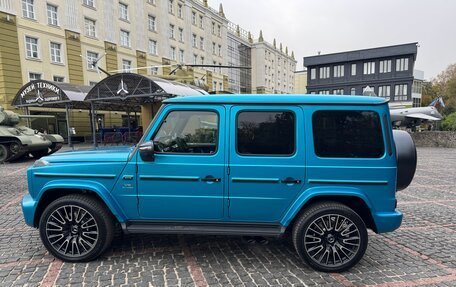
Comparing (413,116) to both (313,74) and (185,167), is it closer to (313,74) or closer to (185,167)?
(185,167)

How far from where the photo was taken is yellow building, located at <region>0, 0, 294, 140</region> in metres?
22.3

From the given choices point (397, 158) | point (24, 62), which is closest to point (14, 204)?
point (397, 158)

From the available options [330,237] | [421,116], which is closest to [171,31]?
[421,116]

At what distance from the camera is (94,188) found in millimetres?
3676

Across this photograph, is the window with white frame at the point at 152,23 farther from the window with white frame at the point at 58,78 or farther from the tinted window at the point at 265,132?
the tinted window at the point at 265,132

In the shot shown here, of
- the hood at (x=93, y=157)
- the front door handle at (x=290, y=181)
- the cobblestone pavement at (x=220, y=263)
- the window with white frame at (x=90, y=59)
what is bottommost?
the cobblestone pavement at (x=220, y=263)

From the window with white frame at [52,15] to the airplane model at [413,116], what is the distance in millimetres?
30803

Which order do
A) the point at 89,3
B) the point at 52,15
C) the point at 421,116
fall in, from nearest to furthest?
the point at 52,15 → the point at 421,116 → the point at 89,3

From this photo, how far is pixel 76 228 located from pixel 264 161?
2.61 meters

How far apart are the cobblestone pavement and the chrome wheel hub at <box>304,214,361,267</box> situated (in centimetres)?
19

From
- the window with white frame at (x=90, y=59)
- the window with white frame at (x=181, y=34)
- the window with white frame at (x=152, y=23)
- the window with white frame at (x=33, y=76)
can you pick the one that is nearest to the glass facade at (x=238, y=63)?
the window with white frame at (x=181, y=34)

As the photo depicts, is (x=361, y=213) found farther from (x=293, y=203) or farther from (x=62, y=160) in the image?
(x=62, y=160)

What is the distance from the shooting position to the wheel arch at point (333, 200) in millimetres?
3523

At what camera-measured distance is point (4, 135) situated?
13.1 meters
